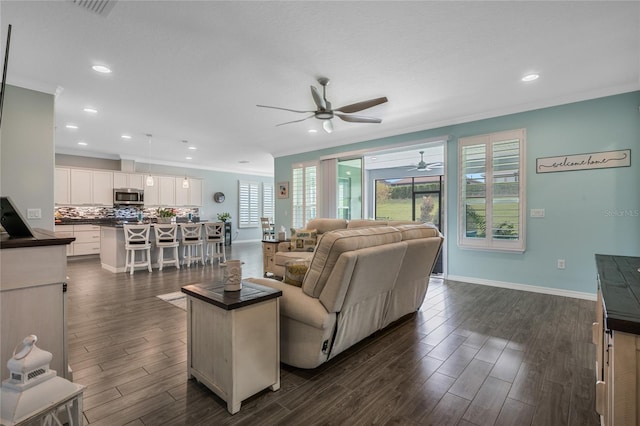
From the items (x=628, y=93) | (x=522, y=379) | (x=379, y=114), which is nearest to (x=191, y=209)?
(x=379, y=114)

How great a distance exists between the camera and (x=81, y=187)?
7.62 metres

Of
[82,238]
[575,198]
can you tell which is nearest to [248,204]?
[82,238]

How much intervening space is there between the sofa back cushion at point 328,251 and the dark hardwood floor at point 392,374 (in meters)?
0.69

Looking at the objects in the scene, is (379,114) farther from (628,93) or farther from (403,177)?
(403,177)

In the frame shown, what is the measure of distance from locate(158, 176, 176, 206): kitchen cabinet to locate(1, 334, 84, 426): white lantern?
887cm

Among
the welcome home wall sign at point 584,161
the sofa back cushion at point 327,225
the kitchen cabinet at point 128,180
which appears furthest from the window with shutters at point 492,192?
the kitchen cabinet at point 128,180

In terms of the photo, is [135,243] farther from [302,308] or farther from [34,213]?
[302,308]

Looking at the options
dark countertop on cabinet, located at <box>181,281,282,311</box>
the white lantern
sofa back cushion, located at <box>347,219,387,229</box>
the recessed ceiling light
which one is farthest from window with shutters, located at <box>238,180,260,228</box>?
the white lantern

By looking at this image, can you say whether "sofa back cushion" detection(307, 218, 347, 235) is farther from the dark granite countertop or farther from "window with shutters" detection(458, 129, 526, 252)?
the dark granite countertop

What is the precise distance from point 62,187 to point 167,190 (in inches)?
98.7

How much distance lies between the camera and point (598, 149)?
401cm

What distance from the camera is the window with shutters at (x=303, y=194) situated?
297 inches

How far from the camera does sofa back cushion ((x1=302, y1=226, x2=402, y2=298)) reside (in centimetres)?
204

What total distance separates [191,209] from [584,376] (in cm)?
1019
